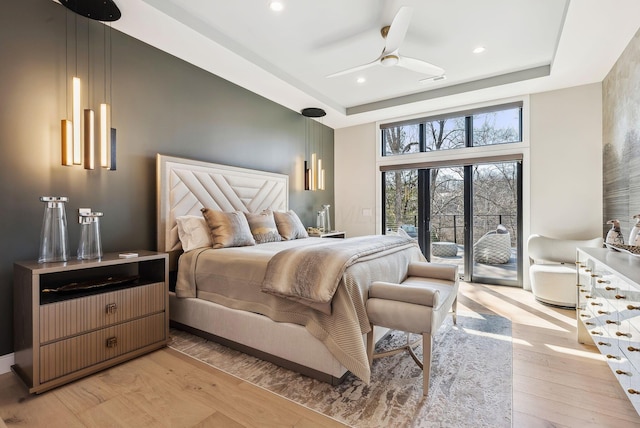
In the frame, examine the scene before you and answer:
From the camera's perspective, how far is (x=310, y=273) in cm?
201

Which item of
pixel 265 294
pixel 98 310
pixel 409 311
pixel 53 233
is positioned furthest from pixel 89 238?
pixel 409 311

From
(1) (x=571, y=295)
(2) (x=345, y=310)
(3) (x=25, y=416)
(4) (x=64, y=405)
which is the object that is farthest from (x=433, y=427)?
(1) (x=571, y=295)

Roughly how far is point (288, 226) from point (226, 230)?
108 cm

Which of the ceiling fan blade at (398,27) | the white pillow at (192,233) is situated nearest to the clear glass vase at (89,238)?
the white pillow at (192,233)

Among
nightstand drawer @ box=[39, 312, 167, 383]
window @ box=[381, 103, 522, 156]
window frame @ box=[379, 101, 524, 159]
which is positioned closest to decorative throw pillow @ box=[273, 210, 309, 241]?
nightstand drawer @ box=[39, 312, 167, 383]

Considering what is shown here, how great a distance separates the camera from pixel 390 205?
573 centimetres

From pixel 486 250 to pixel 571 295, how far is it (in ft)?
4.63

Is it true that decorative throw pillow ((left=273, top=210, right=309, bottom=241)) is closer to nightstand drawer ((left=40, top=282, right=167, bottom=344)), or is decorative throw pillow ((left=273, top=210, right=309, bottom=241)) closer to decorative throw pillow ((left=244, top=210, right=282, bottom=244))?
decorative throw pillow ((left=244, top=210, right=282, bottom=244))

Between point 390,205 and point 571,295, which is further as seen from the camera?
point 390,205

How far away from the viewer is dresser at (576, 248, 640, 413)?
59.4 inches

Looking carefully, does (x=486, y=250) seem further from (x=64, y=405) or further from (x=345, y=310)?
(x=64, y=405)

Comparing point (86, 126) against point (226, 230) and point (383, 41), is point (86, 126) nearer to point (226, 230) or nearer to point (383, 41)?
point (226, 230)

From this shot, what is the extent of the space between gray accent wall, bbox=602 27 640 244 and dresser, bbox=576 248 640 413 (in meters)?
1.06

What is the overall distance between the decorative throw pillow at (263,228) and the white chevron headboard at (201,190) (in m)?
0.43
